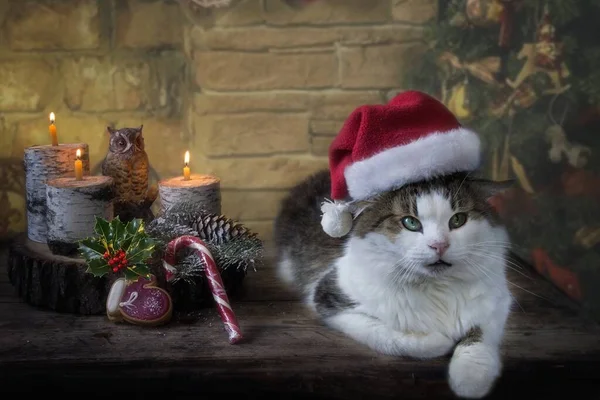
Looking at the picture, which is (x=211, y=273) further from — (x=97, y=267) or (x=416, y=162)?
(x=416, y=162)

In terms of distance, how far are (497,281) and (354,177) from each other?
28 cm

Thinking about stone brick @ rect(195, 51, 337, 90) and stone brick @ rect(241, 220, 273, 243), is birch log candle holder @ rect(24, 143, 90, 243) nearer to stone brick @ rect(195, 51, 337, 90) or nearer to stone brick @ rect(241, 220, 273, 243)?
stone brick @ rect(195, 51, 337, 90)

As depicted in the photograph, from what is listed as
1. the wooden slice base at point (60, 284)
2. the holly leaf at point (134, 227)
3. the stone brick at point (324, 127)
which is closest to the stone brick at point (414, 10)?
the stone brick at point (324, 127)

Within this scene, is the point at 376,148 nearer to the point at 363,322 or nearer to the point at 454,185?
the point at 454,185

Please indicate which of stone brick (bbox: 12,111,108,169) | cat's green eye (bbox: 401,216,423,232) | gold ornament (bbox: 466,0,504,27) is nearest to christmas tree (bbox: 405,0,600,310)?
gold ornament (bbox: 466,0,504,27)

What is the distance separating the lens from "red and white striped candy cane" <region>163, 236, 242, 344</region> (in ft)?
3.99

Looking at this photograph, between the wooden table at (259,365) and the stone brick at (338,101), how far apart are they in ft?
2.26

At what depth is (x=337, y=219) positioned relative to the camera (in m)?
1.15

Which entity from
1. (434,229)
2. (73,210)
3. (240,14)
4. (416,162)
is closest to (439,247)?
(434,229)

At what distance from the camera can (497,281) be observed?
1.15 meters

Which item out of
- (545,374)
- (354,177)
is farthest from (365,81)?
(545,374)

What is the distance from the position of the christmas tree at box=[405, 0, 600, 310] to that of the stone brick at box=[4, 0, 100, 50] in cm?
80

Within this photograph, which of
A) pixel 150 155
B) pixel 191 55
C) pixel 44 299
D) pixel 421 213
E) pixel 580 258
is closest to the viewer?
pixel 421 213

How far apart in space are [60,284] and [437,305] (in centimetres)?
67
